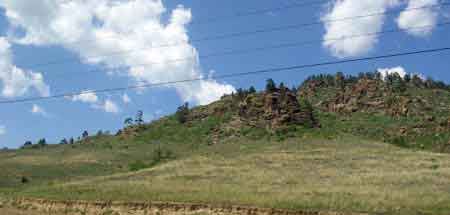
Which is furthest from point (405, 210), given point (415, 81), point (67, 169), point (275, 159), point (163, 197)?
point (415, 81)

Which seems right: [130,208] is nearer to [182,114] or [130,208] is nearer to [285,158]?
[285,158]

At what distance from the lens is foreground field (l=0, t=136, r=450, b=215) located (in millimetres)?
33031

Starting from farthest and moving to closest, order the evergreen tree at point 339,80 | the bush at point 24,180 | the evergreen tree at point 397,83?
1. the evergreen tree at point 339,80
2. the evergreen tree at point 397,83
3. the bush at point 24,180

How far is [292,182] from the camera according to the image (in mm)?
45688

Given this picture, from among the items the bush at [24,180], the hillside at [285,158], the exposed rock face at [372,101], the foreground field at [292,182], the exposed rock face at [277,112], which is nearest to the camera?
Answer: the foreground field at [292,182]

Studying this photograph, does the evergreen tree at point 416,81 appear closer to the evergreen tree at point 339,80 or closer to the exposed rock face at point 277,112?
the evergreen tree at point 339,80

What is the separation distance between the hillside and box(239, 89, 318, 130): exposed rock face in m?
0.27

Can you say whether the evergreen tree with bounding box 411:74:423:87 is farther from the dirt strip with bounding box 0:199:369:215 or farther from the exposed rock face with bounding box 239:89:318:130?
the dirt strip with bounding box 0:199:369:215

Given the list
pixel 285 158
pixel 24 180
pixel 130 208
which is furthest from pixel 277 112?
pixel 130 208

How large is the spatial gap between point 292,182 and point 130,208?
15538mm

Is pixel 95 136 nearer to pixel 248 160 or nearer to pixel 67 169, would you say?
pixel 67 169

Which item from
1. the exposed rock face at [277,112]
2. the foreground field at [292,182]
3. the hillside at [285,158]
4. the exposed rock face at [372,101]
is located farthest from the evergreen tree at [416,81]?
the foreground field at [292,182]

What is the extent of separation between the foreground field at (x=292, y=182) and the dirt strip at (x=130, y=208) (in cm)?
99

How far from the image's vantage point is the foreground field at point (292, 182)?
33031 millimetres
